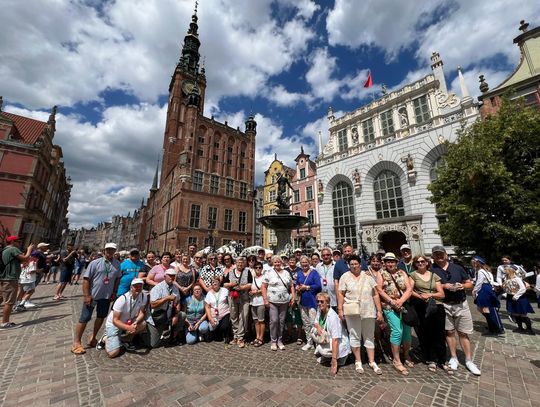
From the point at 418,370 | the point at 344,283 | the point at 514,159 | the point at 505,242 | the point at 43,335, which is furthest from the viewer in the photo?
the point at 514,159

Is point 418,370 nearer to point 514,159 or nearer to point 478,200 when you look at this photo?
point 478,200

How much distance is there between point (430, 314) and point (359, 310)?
1220 mm

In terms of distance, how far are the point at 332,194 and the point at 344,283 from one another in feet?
75.2

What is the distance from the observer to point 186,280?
5.65 metres

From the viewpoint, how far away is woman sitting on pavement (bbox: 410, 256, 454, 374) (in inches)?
155

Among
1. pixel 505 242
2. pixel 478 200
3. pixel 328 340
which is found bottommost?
pixel 328 340

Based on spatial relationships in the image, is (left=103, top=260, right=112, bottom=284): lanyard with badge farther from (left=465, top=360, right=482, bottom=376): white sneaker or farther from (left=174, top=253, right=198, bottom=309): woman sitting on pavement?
(left=465, top=360, right=482, bottom=376): white sneaker

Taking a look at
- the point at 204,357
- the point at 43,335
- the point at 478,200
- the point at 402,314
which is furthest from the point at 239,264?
the point at 478,200

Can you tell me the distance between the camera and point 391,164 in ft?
72.0

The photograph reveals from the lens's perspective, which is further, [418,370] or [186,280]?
[186,280]

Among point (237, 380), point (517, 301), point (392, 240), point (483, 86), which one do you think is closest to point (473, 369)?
point (517, 301)

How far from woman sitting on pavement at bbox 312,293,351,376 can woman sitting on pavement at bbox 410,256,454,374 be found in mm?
1409

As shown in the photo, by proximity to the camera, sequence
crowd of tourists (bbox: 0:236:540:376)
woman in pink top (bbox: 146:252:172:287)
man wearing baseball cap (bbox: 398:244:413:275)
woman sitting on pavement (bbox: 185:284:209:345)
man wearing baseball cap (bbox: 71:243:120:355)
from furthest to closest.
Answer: woman in pink top (bbox: 146:252:172:287) → woman sitting on pavement (bbox: 185:284:209:345) → man wearing baseball cap (bbox: 398:244:413:275) → man wearing baseball cap (bbox: 71:243:120:355) → crowd of tourists (bbox: 0:236:540:376)

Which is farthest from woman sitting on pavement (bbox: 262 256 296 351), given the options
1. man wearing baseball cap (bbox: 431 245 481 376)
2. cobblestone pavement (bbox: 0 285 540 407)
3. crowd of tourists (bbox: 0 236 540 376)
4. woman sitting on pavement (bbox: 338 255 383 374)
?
man wearing baseball cap (bbox: 431 245 481 376)
